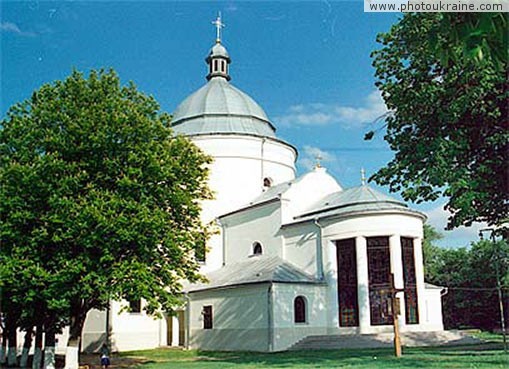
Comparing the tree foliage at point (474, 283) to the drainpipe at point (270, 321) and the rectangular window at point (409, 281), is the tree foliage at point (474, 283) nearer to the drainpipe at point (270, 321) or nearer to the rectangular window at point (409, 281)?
the rectangular window at point (409, 281)

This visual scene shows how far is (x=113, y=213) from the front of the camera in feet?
59.5

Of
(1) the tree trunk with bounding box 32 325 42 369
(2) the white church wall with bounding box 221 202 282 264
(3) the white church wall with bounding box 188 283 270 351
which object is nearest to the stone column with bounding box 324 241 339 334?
(2) the white church wall with bounding box 221 202 282 264

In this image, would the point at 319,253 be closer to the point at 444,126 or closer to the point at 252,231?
the point at 252,231

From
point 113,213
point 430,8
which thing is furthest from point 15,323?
point 430,8

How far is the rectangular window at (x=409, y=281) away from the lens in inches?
1150

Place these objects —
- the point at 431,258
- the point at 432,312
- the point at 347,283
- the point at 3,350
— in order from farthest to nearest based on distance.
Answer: the point at 431,258 < the point at 432,312 < the point at 347,283 < the point at 3,350

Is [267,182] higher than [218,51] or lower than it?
lower

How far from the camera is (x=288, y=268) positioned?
30.3m

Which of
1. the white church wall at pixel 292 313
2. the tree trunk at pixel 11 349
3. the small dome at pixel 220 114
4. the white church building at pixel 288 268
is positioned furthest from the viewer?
the small dome at pixel 220 114

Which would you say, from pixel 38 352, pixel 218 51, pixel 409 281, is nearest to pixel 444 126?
pixel 409 281

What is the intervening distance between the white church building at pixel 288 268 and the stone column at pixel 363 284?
0.05 m

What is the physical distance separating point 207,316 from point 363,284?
9.17 m

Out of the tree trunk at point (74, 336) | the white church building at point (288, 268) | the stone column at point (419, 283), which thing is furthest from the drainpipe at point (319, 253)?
the tree trunk at point (74, 336)

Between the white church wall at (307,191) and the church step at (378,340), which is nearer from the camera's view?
the church step at (378,340)
